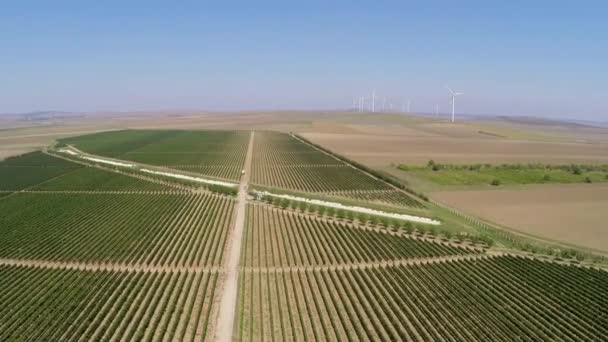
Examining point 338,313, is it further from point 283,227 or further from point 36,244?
point 36,244

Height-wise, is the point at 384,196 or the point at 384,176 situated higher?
the point at 384,176

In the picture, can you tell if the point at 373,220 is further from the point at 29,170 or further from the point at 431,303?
the point at 29,170

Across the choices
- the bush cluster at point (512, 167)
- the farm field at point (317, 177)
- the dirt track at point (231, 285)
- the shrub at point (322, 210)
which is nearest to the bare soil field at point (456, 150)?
the bush cluster at point (512, 167)

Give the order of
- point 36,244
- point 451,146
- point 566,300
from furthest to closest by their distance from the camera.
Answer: point 451,146 < point 36,244 < point 566,300

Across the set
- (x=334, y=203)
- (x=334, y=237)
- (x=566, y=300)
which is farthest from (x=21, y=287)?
(x=566, y=300)

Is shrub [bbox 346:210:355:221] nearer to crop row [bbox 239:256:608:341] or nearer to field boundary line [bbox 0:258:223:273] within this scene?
crop row [bbox 239:256:608:341]

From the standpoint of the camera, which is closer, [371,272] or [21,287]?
[21,287]

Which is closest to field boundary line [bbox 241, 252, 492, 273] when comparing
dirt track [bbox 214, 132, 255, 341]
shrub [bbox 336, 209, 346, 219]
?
dirt track [bbox 214, 132, 255, 341]

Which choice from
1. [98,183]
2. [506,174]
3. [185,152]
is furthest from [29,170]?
[506,174]
